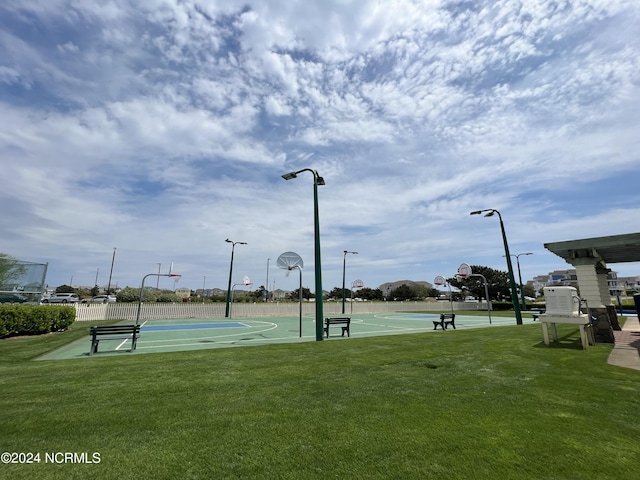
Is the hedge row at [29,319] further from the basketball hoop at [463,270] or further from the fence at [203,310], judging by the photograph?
the basketball hoop at [463,270]

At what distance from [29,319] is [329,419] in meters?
17.4

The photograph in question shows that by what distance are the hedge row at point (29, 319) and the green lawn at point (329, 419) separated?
8.53 metres

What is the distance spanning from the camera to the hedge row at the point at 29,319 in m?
14.0

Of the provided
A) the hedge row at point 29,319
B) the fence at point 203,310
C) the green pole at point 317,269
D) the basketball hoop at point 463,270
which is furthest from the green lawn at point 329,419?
the fence at point 203,310

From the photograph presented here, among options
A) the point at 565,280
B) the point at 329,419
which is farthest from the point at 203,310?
the point at 565,280

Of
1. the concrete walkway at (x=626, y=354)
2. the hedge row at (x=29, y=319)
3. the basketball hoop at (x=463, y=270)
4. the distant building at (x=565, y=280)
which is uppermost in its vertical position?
the distant building at (x=565, y=280)

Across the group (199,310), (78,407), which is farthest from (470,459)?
(199,310)

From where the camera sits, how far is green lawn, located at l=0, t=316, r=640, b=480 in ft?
10.5

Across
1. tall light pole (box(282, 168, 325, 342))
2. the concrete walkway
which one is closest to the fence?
tall light pole (box(282, 168, 325, 342))

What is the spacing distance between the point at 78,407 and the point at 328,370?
4.59m

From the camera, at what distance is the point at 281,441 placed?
3748 millimetres

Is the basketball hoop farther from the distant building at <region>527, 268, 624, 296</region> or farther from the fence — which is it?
the distant building at <region>527, 268, 624, 296</region>

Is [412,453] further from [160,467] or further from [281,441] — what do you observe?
[160,467]

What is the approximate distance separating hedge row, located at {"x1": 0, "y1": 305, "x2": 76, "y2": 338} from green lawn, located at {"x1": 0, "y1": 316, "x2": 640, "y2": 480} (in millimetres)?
8532
